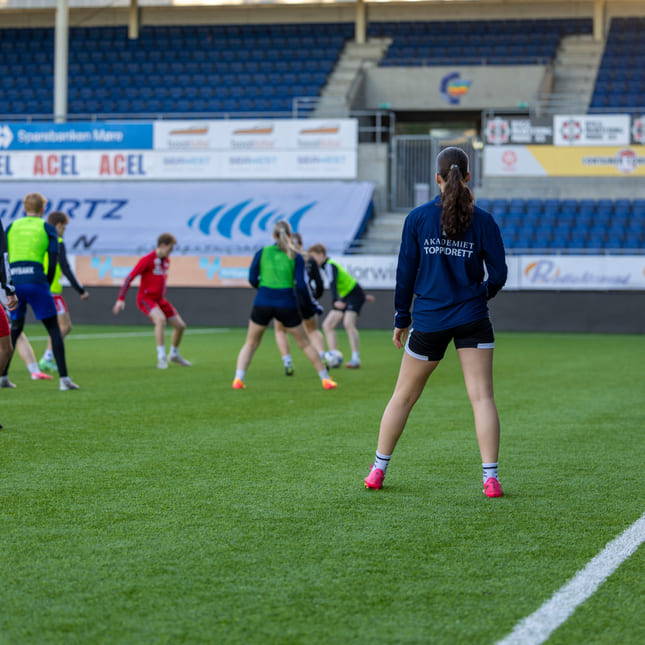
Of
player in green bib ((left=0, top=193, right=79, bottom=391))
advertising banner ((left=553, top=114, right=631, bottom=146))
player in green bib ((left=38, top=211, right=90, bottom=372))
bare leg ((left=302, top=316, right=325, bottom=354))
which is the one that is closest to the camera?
player in green bib ((left=0, top=193, right=79, bottom=391))

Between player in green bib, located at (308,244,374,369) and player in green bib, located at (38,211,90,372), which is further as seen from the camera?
player in green bib, located at (308,244,374,369)

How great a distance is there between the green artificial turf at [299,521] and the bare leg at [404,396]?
1.10 feet

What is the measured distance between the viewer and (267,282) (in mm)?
11539

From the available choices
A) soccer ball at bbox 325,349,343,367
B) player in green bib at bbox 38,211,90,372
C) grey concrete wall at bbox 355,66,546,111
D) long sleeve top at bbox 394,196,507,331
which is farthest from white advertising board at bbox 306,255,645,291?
long sleeve top at bbox 394,196,507,331

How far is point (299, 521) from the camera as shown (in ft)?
16.9

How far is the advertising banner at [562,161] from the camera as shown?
28.3 metres

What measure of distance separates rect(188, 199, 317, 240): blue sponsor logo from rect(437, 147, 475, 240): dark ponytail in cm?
2392

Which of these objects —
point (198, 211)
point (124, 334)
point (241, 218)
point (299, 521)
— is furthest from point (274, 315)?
point (198, 211)

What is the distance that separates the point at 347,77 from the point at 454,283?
30549 millimetres

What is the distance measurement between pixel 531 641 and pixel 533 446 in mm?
4385

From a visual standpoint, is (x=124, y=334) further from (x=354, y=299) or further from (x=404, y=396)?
(x=404, y=396)

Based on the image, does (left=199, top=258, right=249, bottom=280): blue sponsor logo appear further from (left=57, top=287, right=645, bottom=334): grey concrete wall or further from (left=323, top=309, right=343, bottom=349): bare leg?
(left=323, top=309, right=343, bottom=349): bare leg

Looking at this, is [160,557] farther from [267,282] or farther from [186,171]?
[186,171]

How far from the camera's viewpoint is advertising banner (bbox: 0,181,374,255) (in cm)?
2936
